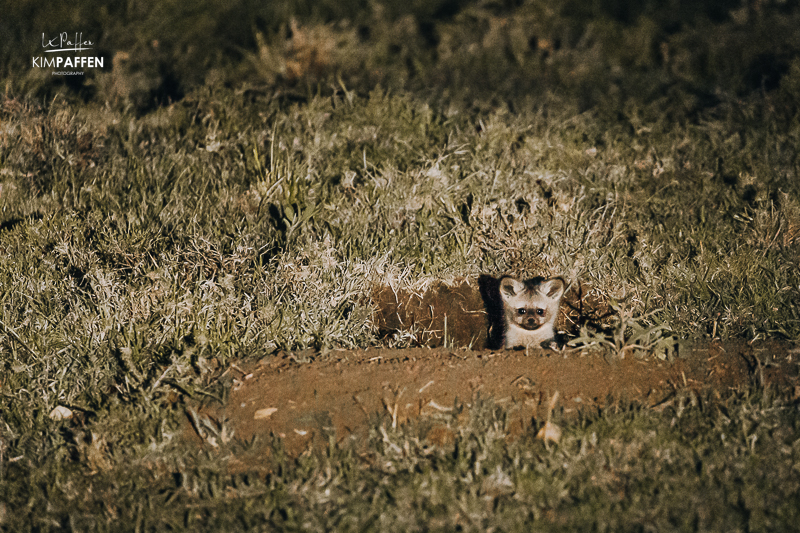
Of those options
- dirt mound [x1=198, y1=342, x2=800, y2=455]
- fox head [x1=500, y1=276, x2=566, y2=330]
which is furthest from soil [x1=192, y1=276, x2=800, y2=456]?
fox head [x1=500, y1=276, x2=566, y2=330]

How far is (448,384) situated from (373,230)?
167 cm

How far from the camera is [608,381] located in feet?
11.6

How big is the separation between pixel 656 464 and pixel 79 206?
160 inches

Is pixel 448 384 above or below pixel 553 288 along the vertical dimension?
below

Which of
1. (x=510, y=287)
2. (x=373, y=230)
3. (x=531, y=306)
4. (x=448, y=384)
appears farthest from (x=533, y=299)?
(x=373, y=230)

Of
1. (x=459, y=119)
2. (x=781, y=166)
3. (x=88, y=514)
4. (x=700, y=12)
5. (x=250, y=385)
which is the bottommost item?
(x=88, y=514)

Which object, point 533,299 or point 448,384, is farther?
point 533,299

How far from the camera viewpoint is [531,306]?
14.2 feet

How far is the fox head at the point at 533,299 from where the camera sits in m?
4.32

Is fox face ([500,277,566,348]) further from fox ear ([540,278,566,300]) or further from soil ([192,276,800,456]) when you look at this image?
soil ([192,276,800,456])

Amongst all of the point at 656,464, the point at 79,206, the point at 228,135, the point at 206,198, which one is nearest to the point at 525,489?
the point at 656,464

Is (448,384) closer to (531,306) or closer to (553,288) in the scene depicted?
(531,306)

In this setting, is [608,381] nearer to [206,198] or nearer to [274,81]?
[206,198]

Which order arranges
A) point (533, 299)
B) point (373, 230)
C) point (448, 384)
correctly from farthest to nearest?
1. point (373, 230)
2. point (533, 299)
3. point (448, 384)
